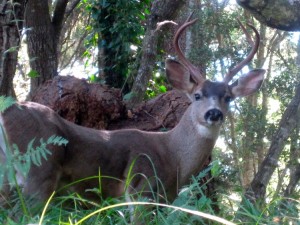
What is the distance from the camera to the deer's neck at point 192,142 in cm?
721

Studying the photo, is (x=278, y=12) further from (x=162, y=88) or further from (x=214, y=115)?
(x=162, y=88)

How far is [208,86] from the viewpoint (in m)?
7.58

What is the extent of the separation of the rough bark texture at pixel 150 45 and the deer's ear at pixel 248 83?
1.69m

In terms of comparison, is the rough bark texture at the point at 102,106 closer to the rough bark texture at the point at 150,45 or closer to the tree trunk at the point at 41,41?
the rough bark texture at the point at 150,45

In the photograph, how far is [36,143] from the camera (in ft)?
19.7

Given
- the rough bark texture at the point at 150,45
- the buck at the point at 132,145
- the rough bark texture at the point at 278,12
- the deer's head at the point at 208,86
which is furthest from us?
the rough bark texture at the point at 150,45

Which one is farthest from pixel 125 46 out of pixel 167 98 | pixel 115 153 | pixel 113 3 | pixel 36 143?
pixel 36 143

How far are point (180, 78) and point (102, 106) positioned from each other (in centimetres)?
89

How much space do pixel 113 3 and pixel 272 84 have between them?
11.7 feet

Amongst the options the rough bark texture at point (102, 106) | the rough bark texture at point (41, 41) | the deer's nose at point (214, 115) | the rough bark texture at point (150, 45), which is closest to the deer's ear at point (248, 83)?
the rough bark texture at point (102, 106)

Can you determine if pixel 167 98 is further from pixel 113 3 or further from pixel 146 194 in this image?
pixel 113 3

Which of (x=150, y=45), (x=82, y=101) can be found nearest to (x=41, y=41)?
(x=150, y=45)

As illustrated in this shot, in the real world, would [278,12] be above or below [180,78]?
above

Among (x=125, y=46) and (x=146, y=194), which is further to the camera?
(x=125, y=46)
